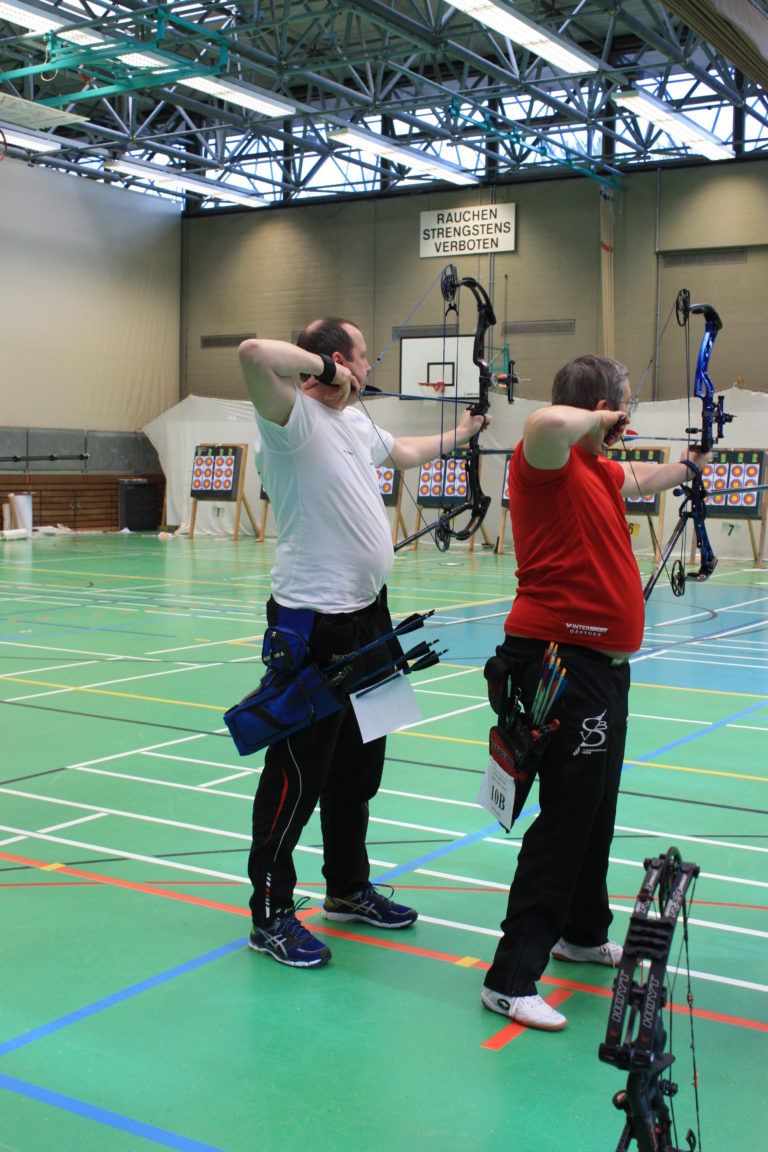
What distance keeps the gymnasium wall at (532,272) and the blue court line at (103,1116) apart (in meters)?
15.0

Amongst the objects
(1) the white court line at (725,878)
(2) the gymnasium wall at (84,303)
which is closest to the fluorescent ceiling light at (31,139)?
(2) the gymnasium wall at (84,303)

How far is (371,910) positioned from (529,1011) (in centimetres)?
66

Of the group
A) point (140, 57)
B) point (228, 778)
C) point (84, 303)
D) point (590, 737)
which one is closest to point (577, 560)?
point (590, 737)

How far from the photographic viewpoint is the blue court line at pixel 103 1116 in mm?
2047

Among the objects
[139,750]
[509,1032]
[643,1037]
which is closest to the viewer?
[643,1037]

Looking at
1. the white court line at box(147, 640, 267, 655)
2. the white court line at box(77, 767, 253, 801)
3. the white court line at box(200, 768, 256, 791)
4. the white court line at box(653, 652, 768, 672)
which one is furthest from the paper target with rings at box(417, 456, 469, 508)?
the white court line at box(77, 767, 253, 801)

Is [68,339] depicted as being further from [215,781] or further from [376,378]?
[215,781]

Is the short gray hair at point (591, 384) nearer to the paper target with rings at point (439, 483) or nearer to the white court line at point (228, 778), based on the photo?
the white court line at point (228, 778)

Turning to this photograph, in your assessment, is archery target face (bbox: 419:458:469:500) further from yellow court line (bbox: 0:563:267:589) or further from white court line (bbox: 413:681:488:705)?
white court line (bbox: 413:681:488:705)

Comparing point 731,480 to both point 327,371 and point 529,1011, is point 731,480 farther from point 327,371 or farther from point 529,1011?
point 529,1011

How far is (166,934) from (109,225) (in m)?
18.3

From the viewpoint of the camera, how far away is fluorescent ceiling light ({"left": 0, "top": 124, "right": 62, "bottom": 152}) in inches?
606

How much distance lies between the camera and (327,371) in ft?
8.89

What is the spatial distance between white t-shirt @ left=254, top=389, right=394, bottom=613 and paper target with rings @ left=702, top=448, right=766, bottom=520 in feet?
41.0
